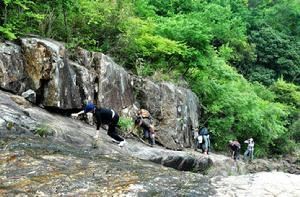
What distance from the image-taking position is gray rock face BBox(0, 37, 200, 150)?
14040 mm

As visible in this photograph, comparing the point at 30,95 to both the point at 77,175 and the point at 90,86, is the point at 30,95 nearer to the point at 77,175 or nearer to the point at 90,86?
the point at 90,86

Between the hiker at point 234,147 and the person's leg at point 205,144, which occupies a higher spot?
the person's leg at point 205,144

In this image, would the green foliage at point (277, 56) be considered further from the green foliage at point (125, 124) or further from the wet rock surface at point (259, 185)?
the wet rock surface at point (259, 185)

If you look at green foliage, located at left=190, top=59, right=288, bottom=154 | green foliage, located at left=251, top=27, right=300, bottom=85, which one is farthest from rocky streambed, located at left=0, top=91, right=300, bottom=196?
green foliage, located at left=251, top=27, right=300, bottom=85

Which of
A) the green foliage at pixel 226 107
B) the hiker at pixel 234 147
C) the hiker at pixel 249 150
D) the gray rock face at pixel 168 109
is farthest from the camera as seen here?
the hiker at pixel 249 150

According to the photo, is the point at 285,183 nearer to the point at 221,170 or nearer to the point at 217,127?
the point at 221,170

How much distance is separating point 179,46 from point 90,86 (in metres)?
7.01

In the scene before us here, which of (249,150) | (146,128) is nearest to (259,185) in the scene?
(146,128)

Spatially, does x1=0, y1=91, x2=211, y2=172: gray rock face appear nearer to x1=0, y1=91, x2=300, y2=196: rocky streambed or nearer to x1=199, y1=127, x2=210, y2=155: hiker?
x1=0, y1=91, x2=300, y2=196: rocky streambed

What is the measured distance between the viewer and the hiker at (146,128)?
58.6 ft

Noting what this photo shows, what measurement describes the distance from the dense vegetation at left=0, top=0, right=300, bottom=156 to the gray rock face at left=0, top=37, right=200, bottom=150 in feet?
2.76

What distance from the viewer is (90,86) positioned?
16594 mm

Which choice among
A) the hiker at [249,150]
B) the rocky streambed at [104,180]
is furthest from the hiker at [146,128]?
the hiker at [249,150]

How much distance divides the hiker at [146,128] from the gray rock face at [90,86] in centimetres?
65
